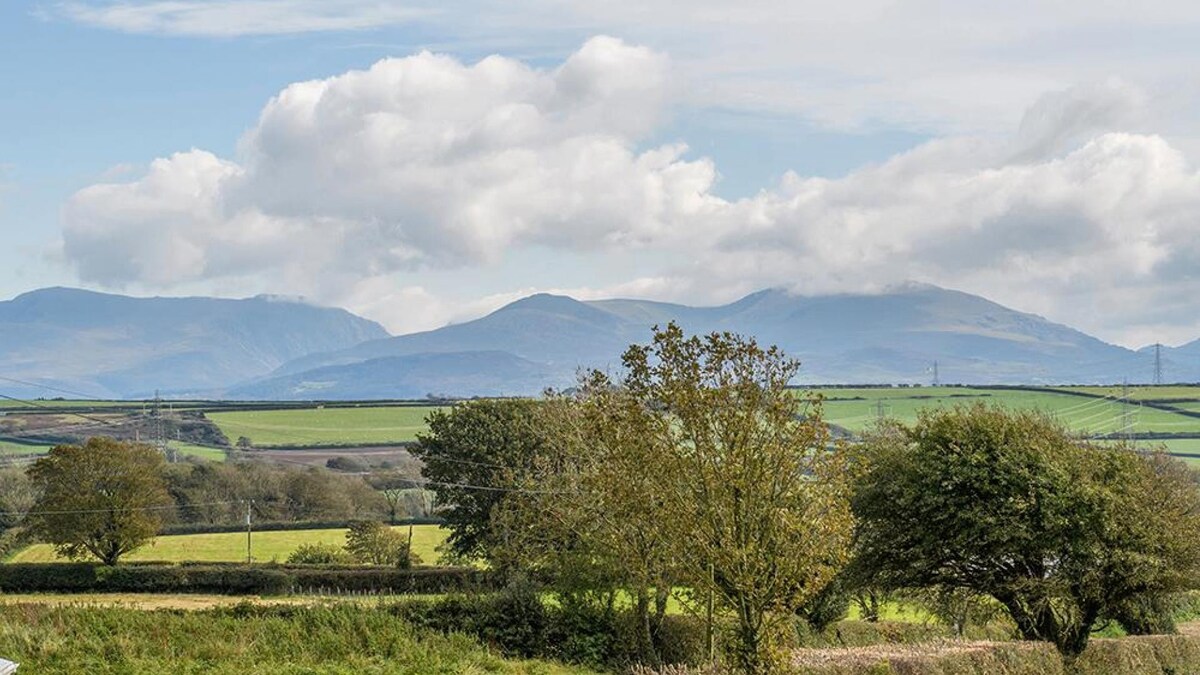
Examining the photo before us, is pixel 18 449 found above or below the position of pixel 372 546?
above

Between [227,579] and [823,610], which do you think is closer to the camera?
[823,610]

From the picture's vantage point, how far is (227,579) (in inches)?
2606

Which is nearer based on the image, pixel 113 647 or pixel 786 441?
pixel 786 441

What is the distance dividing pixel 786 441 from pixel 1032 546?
19682mm

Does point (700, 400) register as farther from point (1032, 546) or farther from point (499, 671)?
point (1032, 546)

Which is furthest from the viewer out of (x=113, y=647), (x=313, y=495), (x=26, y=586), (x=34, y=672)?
(x=313, y=495)

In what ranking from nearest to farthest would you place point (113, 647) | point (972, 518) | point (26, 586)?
point (113, 647), point (972, 518), point (26, 586)

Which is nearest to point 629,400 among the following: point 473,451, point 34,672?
point 34,672

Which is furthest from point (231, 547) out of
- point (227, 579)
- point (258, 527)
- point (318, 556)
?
point (227, 579)

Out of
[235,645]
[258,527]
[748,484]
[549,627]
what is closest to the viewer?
[748,484]

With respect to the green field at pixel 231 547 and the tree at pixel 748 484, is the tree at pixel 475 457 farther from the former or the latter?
the tree at pixel 748 484

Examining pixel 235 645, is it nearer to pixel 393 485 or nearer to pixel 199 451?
pixel 393 485

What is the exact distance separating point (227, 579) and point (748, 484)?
48164 mm

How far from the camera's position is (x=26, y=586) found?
67625 millimetres
